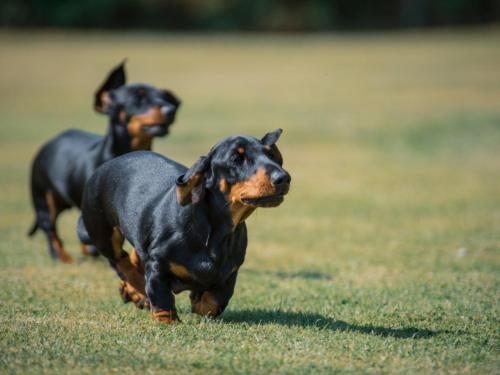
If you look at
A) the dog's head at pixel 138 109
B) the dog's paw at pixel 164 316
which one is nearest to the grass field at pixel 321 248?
the dog's paw at pixel 164 316

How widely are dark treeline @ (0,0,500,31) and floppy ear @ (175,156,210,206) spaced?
5240 cm

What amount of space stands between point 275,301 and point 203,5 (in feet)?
176

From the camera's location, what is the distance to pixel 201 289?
241 inches

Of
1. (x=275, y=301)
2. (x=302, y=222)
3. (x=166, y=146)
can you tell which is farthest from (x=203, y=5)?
(x=275, y=301)

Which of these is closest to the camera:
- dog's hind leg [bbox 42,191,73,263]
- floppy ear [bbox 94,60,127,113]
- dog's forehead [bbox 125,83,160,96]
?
dog's forehead [bbox 125,83,160,96]

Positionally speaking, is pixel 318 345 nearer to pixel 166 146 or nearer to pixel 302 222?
pixel 302 222

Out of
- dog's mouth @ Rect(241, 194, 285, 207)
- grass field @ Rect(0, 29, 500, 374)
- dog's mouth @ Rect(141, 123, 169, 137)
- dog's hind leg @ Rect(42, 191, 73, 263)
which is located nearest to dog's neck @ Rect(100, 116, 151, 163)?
dog's mouth @ Rect(141, 123, 169, 137)

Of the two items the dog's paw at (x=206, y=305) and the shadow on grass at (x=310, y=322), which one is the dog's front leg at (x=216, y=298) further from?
the shadow on grass at (x=310, y=322)

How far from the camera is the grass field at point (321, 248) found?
5.42m

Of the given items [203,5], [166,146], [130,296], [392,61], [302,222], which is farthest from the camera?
[203,5]

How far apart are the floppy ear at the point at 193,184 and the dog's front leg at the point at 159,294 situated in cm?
50

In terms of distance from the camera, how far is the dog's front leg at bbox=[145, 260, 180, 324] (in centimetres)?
598

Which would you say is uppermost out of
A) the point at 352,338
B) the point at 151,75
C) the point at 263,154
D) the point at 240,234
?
the point at 263,154

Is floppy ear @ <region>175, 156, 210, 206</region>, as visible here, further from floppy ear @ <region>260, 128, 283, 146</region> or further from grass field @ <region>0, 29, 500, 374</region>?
grass field @ <region>0, 29, 500, 374</region>
